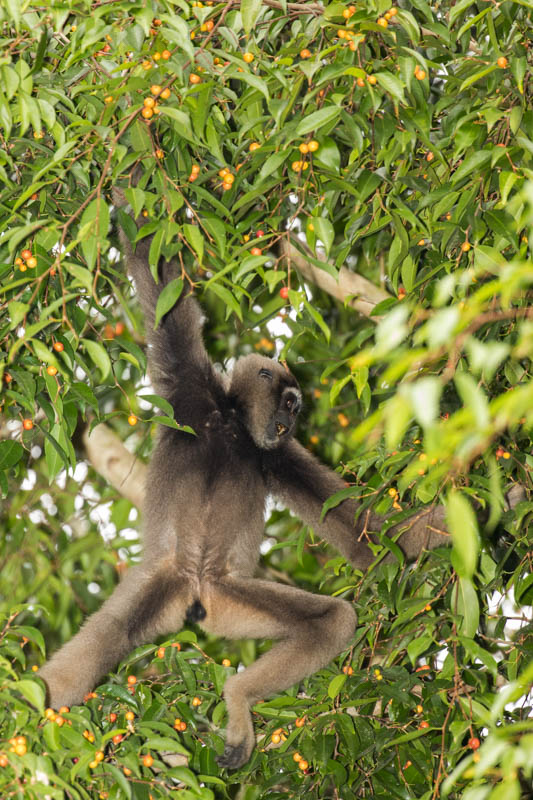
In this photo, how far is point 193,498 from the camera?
4820mm

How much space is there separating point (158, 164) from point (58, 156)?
1.40ft

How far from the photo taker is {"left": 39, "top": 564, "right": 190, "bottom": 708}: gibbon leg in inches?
154

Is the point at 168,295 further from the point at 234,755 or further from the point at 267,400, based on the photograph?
the point at 234,755

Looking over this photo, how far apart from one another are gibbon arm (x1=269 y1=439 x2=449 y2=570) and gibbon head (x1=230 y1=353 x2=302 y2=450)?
18 centimetres

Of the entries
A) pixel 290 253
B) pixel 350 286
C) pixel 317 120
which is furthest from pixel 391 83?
pixel 350 286

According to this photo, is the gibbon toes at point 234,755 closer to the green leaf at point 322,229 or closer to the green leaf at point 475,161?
the green leaf at point 322,229

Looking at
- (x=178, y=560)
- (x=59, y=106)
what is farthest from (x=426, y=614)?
(x=59, y=106)

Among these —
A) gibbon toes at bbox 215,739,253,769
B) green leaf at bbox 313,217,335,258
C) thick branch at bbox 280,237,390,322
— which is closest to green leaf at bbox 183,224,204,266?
green leaf at bbox 313,217,335,258

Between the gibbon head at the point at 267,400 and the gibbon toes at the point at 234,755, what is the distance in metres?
1.61

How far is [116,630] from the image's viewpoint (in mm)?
4180

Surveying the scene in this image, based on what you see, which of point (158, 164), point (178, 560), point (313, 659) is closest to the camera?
point (158, 164)

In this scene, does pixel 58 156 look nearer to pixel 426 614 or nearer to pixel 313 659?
pixel 426 614

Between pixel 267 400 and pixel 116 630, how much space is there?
1.54 m

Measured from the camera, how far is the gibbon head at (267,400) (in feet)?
16.4
